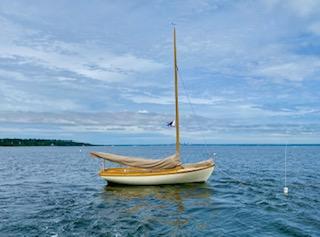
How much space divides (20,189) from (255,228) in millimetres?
24521

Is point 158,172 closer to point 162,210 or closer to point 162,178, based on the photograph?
point 162,178

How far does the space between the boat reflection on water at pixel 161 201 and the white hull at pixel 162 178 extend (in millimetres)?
486

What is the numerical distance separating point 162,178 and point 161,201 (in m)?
5.51

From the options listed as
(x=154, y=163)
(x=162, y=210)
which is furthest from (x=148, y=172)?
(x=162, y=210)

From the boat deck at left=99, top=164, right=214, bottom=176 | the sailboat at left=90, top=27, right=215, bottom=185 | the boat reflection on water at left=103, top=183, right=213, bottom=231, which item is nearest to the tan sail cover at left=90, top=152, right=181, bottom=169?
the sailboat at left=90, top=27, right=215, bottom=185

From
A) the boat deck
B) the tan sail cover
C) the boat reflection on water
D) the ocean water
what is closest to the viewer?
the ocean water

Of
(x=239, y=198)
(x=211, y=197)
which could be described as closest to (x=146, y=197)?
(x=211, y=197)

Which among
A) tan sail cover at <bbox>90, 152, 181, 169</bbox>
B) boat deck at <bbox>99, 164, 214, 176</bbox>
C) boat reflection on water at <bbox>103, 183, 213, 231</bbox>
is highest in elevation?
tan sail cover at <bbox>90, 152, 181, 169</bbox>

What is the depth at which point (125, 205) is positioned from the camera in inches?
1033

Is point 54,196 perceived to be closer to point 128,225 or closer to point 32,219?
point 32,219

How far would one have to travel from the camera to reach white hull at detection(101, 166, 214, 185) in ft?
109

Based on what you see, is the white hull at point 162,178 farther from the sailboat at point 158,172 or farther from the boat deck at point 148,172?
the boat deck at point 148,172

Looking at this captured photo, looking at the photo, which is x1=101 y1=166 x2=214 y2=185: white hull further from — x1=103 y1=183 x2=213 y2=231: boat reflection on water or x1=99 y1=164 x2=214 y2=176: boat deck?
x1=103 y1=183 x2=213 y2=231: boat reflection on water

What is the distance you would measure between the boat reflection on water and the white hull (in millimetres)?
486
